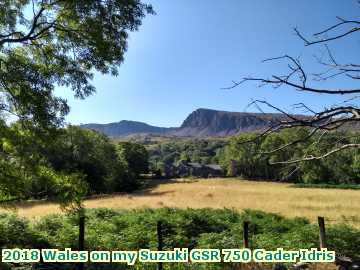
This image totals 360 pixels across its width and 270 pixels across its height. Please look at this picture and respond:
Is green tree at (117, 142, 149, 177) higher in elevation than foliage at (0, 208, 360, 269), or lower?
higher

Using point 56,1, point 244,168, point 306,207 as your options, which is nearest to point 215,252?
point 56,1

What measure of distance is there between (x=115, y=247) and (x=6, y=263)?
4075mm

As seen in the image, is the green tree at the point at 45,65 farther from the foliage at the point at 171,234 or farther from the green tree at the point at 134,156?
the green tree at the point at 134,156

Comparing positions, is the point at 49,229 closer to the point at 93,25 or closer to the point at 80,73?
the point at 80,73

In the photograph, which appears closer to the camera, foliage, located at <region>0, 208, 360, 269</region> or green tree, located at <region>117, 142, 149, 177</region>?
foliage, located at <region>0, 208, 360, 269</region>

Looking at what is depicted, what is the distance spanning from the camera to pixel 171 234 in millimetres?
18281

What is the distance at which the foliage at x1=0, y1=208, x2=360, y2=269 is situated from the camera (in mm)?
14148

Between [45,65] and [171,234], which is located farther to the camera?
[171,234]

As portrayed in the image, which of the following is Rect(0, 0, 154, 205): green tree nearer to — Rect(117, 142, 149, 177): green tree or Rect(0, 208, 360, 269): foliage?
Rect(0, 208, 360, 269): foliage

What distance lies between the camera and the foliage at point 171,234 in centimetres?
1415

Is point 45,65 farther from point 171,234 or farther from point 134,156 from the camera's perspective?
point 134,156

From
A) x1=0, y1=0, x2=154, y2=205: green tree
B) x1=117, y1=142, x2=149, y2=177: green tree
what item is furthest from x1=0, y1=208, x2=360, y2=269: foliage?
x1=117, y1=142, x2=149, y2=177: green tree

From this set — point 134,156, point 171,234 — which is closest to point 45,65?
point 171,234

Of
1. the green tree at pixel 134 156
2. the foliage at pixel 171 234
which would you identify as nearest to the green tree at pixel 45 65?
the foliage at pixel 171 234
